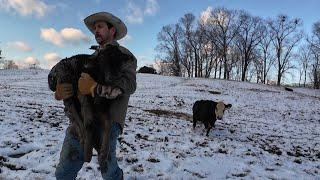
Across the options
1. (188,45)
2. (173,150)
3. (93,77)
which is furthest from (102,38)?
(188,45)

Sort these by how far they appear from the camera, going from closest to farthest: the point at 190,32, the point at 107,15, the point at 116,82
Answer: the point at 116,82, the point at 107,15, the point at 190,32

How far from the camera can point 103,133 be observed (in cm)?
487

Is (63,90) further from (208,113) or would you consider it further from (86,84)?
(208,113)

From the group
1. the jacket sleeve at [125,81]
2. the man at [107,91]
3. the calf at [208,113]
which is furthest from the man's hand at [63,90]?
the calf at [208,113]

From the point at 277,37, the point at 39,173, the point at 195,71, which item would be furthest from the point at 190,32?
the point at 39,173

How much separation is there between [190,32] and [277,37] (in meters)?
16.9

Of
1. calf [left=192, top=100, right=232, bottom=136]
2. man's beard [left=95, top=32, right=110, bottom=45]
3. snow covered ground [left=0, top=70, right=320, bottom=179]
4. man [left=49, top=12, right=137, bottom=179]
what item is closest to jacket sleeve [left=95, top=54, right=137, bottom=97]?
man [left=49, top=12, right=137, bottom=179]

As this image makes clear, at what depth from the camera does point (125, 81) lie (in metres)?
4.66

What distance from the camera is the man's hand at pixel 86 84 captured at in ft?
14.8

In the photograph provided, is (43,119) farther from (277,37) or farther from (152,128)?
(277,37)

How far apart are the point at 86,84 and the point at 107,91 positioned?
0.25 metres

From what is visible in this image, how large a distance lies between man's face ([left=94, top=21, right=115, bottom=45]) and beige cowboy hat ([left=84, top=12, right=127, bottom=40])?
0.20 ft

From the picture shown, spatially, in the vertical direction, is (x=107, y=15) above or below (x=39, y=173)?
above

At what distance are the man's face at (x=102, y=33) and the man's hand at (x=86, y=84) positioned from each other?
61 cm
